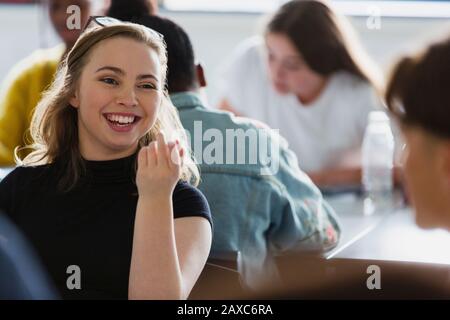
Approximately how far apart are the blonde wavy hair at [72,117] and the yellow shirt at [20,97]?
0.56 ft

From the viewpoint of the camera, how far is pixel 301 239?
1.59m

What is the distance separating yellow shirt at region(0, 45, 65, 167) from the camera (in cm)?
162

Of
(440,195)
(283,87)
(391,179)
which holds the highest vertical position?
(440,195)

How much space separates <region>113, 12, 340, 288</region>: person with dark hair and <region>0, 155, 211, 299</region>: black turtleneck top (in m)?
0.24

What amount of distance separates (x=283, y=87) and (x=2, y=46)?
71.3 inches

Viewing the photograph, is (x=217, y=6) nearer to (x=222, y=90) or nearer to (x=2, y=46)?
(x=2, y=46)

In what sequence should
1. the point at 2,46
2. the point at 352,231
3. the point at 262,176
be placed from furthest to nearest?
the point at 2,46, the point at 352,231, the point at 262,176

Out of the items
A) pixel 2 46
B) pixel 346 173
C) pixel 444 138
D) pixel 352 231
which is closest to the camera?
pixel 444 138

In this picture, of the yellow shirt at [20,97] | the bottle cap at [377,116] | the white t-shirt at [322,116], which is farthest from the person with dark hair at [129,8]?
the bottle cap at [377,116]

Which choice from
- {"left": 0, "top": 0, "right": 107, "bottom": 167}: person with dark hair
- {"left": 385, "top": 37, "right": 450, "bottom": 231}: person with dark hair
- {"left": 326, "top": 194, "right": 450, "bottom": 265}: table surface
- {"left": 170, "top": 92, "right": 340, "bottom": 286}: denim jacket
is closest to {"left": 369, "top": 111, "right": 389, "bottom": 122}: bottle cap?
{"left": 326, "top": 194, "right": 450, "bottom": 265}: table surface

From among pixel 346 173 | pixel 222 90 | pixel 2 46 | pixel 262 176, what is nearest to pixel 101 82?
pixel 262 176

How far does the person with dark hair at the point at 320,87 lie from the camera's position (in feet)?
7.50

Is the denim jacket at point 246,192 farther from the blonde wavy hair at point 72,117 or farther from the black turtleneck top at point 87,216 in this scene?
the black turtleneck top at point 87,216
